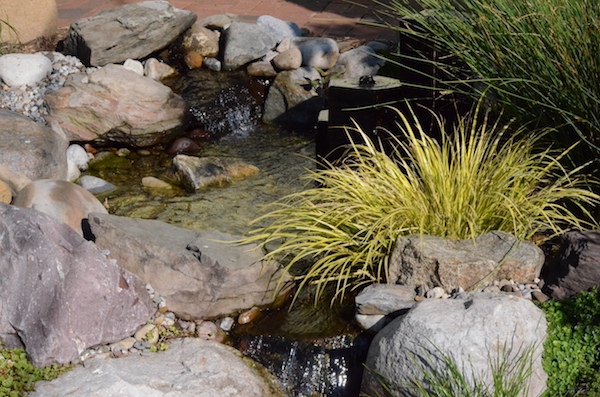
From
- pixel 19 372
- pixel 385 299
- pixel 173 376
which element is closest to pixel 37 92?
pixel 19 372

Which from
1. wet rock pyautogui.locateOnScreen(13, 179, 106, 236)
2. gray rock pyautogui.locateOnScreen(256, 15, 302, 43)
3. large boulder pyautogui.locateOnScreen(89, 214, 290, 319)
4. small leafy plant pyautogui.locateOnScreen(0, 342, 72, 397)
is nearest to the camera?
small leafy plant pyautogui.locateOnScreen(0, 342, 72, 397)

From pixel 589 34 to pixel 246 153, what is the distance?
10.8ft

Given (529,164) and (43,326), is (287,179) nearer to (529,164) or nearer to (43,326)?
(529,164)

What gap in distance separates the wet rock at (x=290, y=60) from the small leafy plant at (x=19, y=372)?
15.2 ft

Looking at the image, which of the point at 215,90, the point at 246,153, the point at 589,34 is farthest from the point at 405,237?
the point at 215,90

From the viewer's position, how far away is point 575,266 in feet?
10.6

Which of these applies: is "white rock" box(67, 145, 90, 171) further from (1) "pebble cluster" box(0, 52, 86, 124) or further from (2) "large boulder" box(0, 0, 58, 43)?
(2) "large boulder" box(0, 0, 58, 43)

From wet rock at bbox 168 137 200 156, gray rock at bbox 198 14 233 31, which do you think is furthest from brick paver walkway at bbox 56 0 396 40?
wet rock at bbox 168 137 200 156

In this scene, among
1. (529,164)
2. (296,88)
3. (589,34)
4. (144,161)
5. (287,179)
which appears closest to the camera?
(589,34)

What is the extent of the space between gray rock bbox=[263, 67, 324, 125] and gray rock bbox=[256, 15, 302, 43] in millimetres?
968

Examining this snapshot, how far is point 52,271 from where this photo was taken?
3266 mm

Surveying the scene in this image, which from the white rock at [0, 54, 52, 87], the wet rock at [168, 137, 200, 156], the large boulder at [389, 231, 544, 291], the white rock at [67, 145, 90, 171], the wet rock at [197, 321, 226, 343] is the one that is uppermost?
the large boulder at [389, 231, 544, 291]

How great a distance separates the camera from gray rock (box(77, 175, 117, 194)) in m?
5.46

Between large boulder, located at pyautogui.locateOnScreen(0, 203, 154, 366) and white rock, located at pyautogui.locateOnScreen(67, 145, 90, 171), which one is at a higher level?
large boulder, located at pyautogui.locateOnScreen(0, 203, 154, 366)
